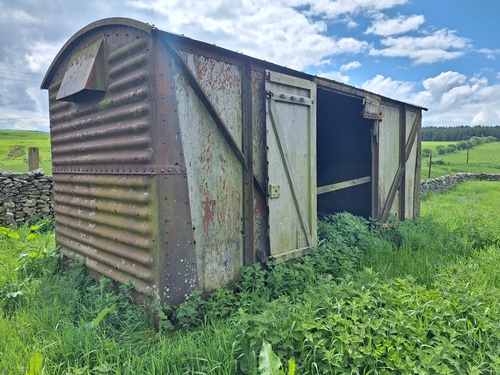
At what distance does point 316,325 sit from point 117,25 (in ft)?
12.0

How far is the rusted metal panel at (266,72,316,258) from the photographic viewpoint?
4.25 meters

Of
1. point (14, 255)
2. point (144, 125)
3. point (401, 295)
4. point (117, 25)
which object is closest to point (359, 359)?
point (401, 295)

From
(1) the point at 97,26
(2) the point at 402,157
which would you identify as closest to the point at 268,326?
(1) the point at 97,26

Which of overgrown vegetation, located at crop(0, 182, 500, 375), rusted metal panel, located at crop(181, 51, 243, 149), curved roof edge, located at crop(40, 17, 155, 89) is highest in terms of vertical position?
curved roof edge, located at crop(40, 17, 155, 89)

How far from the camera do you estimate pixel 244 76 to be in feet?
13.0

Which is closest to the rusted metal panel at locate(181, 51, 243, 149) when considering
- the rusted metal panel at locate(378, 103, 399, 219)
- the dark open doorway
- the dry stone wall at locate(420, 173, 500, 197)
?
the dark open doorway

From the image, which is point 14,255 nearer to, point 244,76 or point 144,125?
point 144,125

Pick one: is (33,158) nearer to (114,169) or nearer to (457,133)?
(114,169)

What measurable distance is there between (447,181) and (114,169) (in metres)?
19.2

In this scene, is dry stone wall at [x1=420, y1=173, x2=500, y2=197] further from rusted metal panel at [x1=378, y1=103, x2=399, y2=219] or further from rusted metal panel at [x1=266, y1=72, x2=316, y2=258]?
rusted metal panel at [x1=266, y1=72, x2=316, y2=258]

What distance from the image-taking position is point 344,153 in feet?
25.1

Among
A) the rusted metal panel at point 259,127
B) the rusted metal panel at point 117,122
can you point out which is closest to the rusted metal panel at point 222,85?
the rusted metal panel at point 259,127

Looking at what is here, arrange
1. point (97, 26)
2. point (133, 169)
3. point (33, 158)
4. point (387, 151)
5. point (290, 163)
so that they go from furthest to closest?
1. point (33, 158)
2. point (387, 151)
3. point (290, 163)
4. point (97, 26)
5. point (133, 169)

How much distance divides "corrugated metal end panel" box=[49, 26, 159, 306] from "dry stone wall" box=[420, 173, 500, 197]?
1497cm
